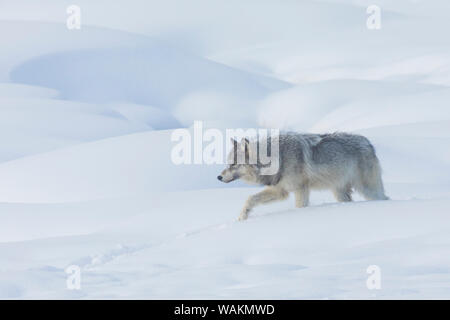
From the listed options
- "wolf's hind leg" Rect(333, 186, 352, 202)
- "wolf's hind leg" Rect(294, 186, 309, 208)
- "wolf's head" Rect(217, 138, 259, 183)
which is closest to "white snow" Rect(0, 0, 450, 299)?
"wolf's hind leg" Rect(294, 186, 309, 208)

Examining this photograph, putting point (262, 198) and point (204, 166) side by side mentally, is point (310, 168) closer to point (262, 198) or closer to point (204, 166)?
point (262, 198)

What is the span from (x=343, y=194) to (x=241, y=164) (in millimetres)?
1410

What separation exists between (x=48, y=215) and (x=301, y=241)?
5.44m

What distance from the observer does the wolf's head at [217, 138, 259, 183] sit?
8.90 meters

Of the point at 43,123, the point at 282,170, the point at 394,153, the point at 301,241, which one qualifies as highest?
the point at 43,123

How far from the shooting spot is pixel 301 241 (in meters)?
7.29

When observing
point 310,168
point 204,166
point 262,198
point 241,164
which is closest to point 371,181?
point 310,168

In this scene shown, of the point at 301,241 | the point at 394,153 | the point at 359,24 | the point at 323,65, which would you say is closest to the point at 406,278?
the point at 301,241

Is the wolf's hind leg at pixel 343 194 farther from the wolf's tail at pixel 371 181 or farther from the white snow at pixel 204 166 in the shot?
the white snow at pixel 204 166

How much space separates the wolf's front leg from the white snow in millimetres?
135

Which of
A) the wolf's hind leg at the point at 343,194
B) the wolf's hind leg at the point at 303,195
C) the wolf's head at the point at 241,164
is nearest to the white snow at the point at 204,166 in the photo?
the wolf's hind leg at the point at 303,195

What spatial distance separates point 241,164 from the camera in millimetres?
8945

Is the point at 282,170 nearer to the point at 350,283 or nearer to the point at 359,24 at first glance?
the point at 350,283

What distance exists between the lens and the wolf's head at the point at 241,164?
890 cm
